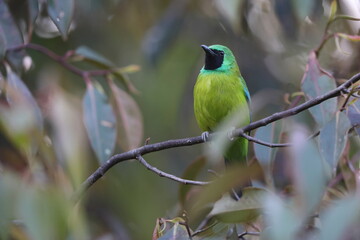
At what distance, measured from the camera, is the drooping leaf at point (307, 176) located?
1480mm

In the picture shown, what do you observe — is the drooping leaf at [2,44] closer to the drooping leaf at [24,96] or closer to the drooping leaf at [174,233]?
the drooping leaf at [24,96]

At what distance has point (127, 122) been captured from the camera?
12.2 feet

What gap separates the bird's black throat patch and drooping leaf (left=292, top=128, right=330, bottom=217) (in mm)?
2584

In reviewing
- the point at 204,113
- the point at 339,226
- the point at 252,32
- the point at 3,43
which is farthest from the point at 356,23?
the point at 339,226

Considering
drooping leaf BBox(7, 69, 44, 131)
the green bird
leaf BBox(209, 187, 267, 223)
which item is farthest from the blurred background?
leaf BBox(209, 187, 267, 223)

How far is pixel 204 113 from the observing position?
3887 mm

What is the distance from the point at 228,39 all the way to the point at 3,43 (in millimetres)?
3260

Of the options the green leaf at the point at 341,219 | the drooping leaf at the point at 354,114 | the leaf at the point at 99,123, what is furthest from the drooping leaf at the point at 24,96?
the green leaf at the point at 341,219

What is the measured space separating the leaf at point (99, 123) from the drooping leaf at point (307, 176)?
5.85ft

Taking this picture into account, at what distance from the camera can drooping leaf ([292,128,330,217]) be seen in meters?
1.48

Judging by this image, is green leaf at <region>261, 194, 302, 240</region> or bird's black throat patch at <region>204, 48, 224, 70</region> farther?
bird's black throat patch at <region>204, 48, 224, 70</region>

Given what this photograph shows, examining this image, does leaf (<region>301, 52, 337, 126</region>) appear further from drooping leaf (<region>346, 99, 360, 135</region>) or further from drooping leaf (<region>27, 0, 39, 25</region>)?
drooping leaf (<region>27, 0, 39, 25</region>)

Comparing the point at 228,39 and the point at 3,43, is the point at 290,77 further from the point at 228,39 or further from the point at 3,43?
the point at 3,43

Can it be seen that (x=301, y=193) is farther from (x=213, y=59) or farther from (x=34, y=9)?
(x=213, y=59)
